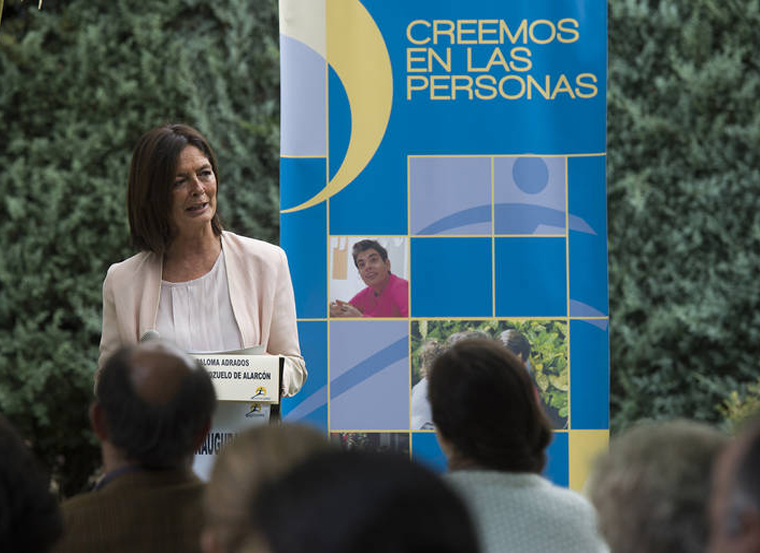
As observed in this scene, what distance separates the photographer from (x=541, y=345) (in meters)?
3.66

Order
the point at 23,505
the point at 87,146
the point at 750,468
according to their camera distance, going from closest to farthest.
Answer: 1. the point at 750,468
2. the point at 23,505
3. the point at 87,146

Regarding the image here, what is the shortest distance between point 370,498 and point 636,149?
15.1 ft

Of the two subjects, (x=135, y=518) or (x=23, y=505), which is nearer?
(x=23, y=505)

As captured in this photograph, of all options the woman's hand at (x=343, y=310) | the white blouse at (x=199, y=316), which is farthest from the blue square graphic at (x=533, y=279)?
the white blouse at (x=199, y=316)

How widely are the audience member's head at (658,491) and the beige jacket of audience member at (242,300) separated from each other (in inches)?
71.9

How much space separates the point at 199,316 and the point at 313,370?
59 centimetres

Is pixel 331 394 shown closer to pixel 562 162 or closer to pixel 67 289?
pixel 562 162

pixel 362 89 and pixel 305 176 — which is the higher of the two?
pixel 362 89

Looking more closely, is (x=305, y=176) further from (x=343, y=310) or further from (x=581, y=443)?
(x=581, y=443)

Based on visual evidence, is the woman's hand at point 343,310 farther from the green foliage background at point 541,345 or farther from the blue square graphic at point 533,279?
the blue square graphic at point 533,279

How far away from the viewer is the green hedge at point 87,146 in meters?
5.49

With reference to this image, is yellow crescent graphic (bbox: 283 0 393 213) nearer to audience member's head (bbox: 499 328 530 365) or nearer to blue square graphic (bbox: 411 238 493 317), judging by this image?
blue square graphic (bbox: 411 238 493 317)

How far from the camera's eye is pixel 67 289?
554 cm

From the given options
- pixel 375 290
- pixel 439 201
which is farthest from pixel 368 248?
pixel 439 201
